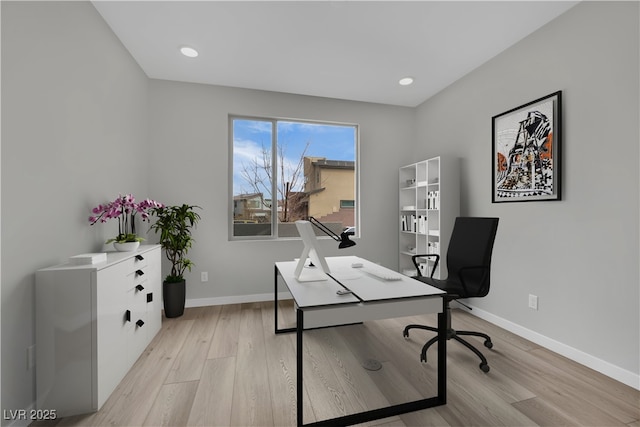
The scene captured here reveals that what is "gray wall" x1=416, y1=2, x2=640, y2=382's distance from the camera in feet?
6.14

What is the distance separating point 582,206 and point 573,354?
1.18 m

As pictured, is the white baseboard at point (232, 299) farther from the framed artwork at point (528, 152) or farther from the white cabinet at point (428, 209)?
the framed artwork at point (528, 152)

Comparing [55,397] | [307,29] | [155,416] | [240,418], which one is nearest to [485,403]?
[240,418]

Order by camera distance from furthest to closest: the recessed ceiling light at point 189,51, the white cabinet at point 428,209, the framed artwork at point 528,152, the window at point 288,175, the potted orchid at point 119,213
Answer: the window at point 288,175 → the white cabinet at point 428,209 → the recessed ceiling light at point 189,51 → the framed artwork at point 528,152 → the potted orchid at point 119,213

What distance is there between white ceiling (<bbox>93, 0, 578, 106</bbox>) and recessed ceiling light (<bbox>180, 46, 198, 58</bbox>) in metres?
0.05

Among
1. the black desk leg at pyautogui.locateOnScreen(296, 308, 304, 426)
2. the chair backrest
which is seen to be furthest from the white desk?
the chair backrest

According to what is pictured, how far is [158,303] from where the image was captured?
2650 millimetres

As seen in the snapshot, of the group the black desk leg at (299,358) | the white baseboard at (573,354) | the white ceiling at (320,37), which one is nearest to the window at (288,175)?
the white ceiling at (320,37)

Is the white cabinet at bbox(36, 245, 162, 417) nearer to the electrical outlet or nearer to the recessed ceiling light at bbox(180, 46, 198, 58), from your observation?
the electrical outlet

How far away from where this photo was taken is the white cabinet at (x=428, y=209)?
3.28m

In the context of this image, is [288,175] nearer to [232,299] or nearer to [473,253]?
[232,299]

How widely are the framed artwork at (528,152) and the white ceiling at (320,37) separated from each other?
2.39 feet

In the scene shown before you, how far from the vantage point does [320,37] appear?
2.55 meters

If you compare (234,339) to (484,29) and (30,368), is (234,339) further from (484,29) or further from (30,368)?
(484,29)
